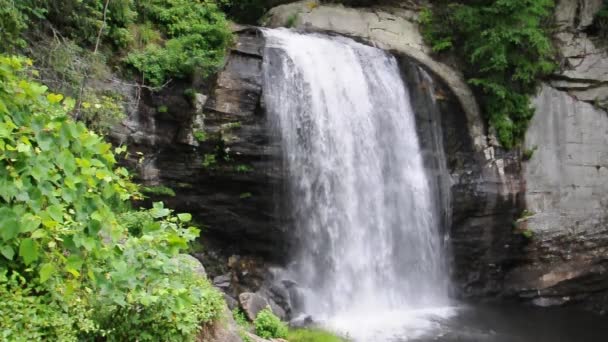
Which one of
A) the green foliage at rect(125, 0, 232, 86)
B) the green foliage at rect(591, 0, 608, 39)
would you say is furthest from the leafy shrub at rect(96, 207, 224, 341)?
the green foliage at rect(591, 0, 608, 39)

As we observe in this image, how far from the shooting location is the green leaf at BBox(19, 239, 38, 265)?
9.28 feet

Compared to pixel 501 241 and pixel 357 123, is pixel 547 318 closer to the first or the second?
pixel 501 241

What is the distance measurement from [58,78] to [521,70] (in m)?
10.4

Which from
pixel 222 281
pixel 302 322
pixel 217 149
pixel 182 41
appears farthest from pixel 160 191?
pixel 302 322

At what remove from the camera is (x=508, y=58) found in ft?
41.5

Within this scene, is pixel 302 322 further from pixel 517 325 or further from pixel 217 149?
pixel 517 325

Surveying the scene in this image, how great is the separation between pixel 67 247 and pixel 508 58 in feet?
39.6

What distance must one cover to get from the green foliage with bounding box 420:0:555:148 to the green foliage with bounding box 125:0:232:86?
642cm

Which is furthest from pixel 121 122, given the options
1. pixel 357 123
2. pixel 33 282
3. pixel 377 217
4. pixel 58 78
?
pixel 33 282

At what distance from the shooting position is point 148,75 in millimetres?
9508

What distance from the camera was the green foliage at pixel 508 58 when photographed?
12.4 metres

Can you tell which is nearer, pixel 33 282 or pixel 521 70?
pixel 33 282

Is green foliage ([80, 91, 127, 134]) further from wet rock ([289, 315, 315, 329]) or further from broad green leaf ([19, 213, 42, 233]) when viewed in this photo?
broad green leaf ([19, 213, 42, 233])

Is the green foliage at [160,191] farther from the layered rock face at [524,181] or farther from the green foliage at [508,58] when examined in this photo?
the green foliage at [508,58]
